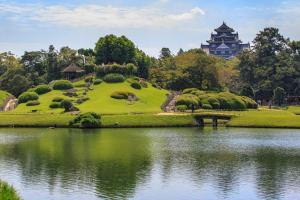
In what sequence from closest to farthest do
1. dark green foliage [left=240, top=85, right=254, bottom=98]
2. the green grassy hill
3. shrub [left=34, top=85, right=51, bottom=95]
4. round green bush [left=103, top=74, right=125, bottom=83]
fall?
the green grassy hill
shrub [left=34, top=85, right=51, bottom=95]
round green bush [left=103, top=74, right=125, bottom=83]
dark green foliage [left=240, top=85, right=254, bottom=98]

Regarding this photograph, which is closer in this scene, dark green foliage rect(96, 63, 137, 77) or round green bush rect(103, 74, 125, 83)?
round green bush rect(103, 74, 125, 83)

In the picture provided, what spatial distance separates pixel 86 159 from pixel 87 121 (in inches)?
1520

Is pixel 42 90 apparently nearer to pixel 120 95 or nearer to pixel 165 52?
pixel 120 95

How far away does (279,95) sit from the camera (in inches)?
5153

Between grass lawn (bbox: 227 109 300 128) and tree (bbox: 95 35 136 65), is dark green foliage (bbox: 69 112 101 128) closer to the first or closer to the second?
A: grass lawn (bbox: 227 109 300 128)

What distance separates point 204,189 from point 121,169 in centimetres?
1079

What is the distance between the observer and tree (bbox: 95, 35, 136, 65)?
5635 inches

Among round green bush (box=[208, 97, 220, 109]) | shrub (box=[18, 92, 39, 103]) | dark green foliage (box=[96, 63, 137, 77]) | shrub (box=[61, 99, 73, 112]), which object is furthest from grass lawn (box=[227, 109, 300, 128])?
shrub (box=[18, 92, 39, 103])

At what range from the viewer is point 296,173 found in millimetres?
49031

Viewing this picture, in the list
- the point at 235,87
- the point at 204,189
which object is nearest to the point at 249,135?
the point at 204,189

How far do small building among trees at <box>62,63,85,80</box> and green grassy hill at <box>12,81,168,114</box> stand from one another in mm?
7467

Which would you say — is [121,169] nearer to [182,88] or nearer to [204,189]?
[204,189]

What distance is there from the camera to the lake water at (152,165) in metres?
41.1

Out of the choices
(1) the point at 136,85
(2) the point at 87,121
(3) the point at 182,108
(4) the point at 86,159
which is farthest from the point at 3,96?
(4) the point at 86,159
